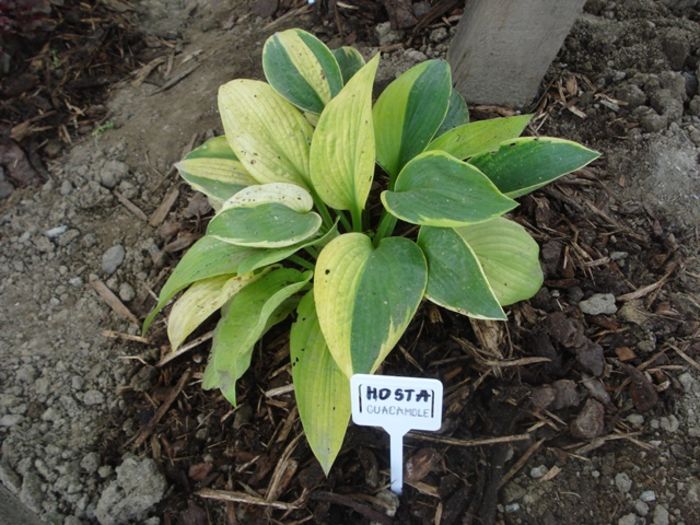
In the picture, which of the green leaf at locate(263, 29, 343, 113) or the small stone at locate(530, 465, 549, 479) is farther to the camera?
the green leaf at locate(263, 29, 343, 113)

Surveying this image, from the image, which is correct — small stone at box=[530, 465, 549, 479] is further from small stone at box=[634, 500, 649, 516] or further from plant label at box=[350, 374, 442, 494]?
plant label at box=[350, 374, 442, 494]

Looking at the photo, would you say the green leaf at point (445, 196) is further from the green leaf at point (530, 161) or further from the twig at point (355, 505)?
the twig at point (355, 505)

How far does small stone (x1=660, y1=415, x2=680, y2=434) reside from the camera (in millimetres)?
1554

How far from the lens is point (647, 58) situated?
2.19m

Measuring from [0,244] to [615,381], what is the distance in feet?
6.51

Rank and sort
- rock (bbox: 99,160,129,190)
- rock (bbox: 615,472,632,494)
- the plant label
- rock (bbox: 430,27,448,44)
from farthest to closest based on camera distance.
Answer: rock (bbox: 430,27,448,44) → rock (bbox: 99,160,129,190) → rock (bbox: 615,472,632,494) → the plant label

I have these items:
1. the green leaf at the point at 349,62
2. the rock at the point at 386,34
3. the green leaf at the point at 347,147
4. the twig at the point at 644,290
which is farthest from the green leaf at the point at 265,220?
the rock at the point at 386,34

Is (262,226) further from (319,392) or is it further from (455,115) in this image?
(455,115)

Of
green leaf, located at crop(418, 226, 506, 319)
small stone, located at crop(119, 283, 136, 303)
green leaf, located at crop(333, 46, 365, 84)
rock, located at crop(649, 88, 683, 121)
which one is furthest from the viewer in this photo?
rock, located at crop(649, 88, 683, 121)

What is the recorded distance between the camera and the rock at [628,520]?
1.43 meters

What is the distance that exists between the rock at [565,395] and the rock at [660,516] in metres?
0.29

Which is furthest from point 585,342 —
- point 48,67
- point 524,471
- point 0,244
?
point 48,67

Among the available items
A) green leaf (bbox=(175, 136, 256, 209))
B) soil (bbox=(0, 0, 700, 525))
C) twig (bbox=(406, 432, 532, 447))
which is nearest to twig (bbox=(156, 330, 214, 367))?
soil (bbox=(0, 0, 700, 525))

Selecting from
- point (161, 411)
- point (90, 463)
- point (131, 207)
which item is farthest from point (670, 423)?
point (131, 207)
